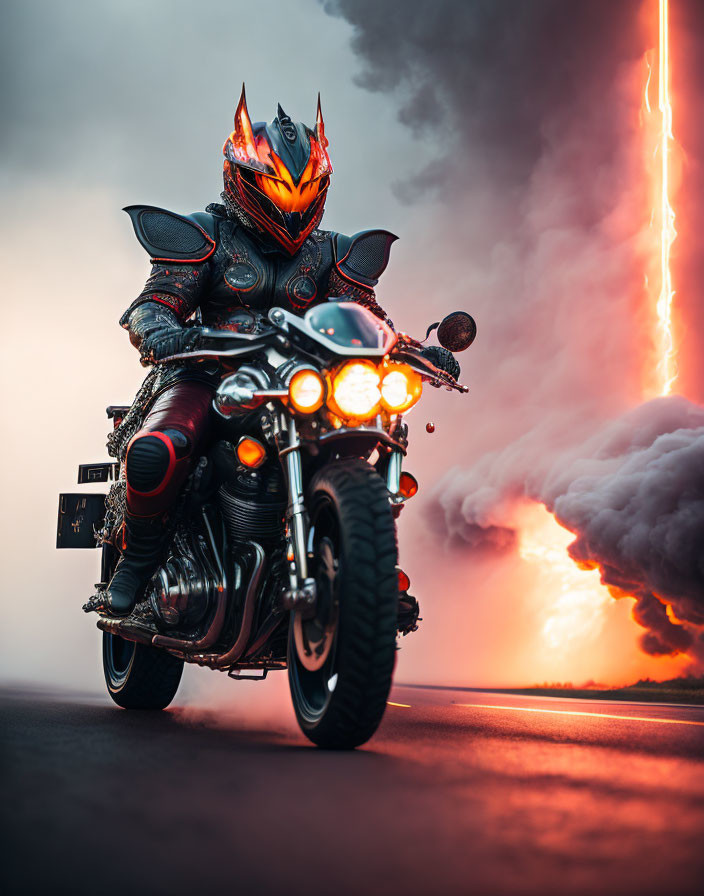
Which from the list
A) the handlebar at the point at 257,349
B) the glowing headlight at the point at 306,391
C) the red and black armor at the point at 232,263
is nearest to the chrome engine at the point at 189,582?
the red and black armor at the point at 232,263

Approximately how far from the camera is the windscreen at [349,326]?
3570 millimetres

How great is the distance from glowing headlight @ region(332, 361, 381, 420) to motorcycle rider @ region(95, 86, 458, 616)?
2.84ft

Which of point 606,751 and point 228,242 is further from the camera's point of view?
point 228,242

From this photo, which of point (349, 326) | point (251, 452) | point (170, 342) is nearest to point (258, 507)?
point (251, 452)

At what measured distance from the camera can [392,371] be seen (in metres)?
3.73

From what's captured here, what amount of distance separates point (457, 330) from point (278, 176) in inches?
44.0

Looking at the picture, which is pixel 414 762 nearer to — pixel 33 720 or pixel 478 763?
pixel 478 763

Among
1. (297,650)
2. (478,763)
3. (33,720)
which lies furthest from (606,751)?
(33,720)

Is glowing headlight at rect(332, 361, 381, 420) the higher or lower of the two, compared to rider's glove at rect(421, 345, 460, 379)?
lower

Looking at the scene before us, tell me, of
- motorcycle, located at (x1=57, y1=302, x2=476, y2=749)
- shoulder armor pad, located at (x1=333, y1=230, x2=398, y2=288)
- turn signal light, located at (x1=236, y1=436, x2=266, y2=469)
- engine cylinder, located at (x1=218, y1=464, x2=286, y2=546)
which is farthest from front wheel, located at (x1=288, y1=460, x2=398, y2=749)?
shoulder armor pad, located at (x1=333, y1=230, x2=398, y2=288)

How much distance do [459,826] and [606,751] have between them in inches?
66.6

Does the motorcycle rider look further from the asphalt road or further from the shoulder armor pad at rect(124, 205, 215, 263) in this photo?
the asphalt road

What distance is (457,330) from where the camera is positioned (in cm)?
418

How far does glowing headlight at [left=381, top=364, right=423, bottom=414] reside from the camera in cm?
369
